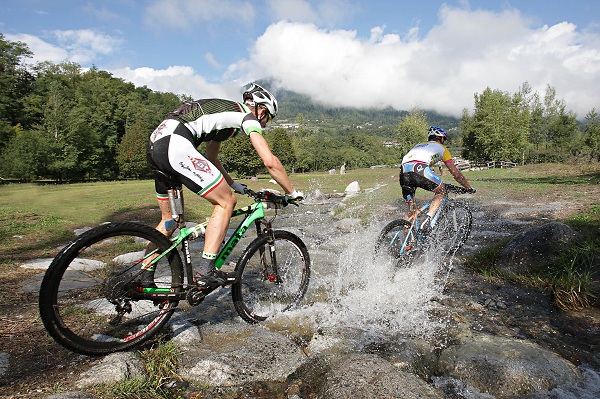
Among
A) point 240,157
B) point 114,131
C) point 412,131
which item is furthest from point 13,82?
point 412,131

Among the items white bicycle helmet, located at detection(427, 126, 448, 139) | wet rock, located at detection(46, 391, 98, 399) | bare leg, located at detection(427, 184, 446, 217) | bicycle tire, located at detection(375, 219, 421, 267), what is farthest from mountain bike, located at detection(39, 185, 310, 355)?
white bicycle helmet, located at detection(427, 126, 448, 139)

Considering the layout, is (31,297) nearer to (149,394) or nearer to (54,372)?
(54,372)

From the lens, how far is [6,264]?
7336 millimetres

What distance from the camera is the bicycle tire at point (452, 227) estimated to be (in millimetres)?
7938

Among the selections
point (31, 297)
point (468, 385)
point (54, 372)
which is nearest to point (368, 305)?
point (468, 385)

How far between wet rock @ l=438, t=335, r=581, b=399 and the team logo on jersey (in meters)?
3.33

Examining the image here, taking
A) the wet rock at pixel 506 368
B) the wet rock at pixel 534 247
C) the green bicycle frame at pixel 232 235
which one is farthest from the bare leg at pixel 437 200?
the green bicycle frame at pixel 232 235

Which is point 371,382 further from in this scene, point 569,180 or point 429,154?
point 569,180

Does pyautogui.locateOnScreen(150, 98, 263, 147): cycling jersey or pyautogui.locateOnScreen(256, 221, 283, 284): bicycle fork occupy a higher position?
pyautogui.locateOnScreen(150, 98, 263, 147): cycling jersey

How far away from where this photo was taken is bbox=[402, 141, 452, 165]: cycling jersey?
25.0 ft

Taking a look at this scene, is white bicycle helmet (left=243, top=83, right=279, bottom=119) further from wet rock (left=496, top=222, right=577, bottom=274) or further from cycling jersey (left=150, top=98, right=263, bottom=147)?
wet rock (left=496, top=222, right=577, bottom=274)

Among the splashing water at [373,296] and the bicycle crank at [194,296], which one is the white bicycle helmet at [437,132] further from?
the bicycle crank at [194,296]

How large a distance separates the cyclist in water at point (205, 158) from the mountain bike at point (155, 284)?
173mm

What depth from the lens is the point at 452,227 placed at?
8453 mm
